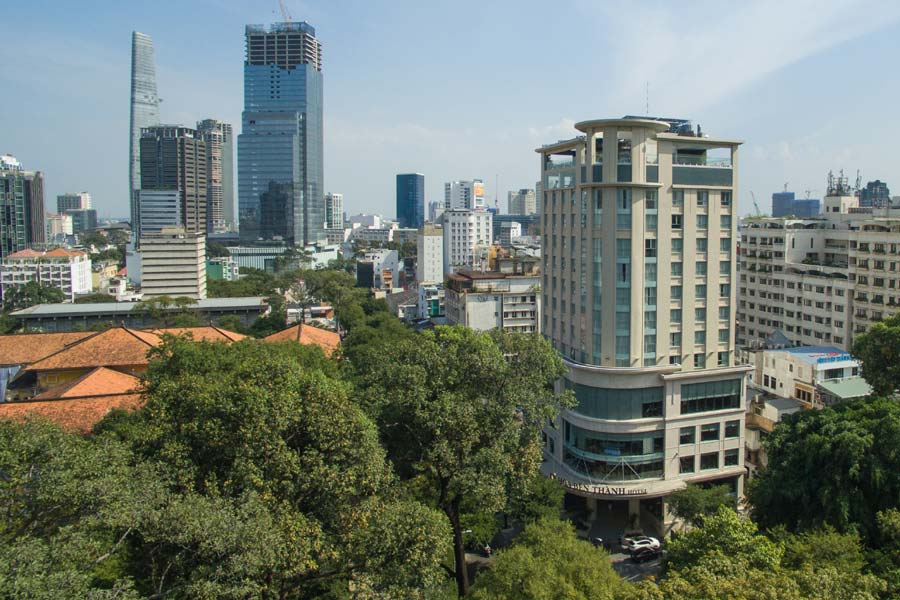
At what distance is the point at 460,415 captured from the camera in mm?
20281

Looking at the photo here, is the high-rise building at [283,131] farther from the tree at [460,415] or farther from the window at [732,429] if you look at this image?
the tree at [460,415]

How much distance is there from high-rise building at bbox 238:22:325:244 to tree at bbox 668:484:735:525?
440ft

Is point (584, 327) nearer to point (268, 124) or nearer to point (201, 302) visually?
point (201, 302)

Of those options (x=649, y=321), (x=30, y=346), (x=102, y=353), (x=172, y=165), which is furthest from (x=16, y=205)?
(x=649, y=321)

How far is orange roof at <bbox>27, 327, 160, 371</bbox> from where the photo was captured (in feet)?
135

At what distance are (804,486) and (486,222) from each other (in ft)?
314

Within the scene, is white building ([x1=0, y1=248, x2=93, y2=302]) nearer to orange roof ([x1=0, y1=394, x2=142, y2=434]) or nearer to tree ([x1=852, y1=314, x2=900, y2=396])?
orange roof ([x1=0, y1=394, x2=142, y2=434])

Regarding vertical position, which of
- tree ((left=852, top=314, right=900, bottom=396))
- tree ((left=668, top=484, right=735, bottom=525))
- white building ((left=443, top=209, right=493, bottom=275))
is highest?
white building ((left=443, top=209, right=493, bottom=275))

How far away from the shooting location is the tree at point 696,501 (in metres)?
27.0

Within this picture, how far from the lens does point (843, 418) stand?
79.3ft

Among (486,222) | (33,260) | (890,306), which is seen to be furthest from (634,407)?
(33,260)

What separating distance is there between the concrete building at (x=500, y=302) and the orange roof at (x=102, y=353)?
26285 millimetres

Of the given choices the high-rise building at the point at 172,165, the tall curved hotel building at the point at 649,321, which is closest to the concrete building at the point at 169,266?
the high-rise building at the point at 172,165

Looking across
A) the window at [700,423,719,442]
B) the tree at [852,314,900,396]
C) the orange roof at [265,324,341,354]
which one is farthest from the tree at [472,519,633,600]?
the orange roof at [265,324,341,354]
